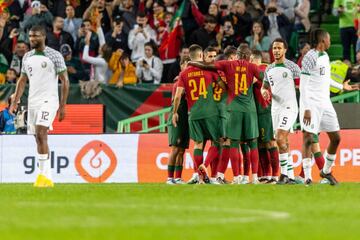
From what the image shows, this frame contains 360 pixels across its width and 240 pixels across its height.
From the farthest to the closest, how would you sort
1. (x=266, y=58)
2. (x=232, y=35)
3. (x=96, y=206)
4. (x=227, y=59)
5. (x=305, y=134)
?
(x=232, y=35), (x=266, y=58), (x=227, y=59), (x=305, y=134), (x=96, y=206)

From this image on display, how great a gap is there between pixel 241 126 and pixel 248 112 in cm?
28

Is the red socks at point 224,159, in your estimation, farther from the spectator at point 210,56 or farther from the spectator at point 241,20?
the spectator at point 241,20

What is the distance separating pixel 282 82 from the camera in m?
21.0

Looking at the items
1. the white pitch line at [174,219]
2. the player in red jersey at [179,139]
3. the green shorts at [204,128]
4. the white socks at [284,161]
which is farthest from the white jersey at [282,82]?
the white pitch line at [174,219]

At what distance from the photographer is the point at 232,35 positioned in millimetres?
30406

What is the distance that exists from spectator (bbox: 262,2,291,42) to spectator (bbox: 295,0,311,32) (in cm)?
52

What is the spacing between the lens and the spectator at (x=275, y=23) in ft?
100

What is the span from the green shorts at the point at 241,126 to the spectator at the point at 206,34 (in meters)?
8.98

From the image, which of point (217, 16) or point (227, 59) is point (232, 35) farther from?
point (227, 59)

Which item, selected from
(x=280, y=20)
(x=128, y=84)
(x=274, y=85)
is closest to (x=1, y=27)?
(x=128, y=84)

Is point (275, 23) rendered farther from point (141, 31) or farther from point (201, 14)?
point (141, 31)

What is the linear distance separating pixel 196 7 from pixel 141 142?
6.98 metres

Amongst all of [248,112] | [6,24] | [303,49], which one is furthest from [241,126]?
[6,24]

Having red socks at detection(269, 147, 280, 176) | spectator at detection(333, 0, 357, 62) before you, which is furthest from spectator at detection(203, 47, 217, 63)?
spectator at detection(333, 0, 357, 62)
